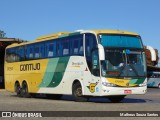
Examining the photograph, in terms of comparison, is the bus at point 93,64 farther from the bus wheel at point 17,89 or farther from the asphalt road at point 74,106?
the bus wheel at point 17,89

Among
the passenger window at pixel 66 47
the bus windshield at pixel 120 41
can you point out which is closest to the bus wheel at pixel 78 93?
the passenger window at pixel 66 47

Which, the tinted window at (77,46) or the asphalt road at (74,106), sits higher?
the tinted window at (77,46)

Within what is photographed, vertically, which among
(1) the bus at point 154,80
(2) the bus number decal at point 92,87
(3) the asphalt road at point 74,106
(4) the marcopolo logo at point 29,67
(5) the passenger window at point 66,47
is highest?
(5) the passenger window at point 66,47

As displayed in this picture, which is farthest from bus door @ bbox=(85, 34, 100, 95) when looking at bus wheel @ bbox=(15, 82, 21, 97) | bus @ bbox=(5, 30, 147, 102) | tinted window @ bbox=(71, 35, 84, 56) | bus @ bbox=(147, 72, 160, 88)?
bus @ bbox=(147, 72, 160, 88)

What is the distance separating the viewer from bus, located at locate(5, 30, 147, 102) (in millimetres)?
19625

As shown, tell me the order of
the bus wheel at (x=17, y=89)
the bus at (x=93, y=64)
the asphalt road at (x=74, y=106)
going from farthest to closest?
the bus wheel at (x=17, y=89), the bus at (x=93, y=64), the asphalt road at (x=74, y=106)

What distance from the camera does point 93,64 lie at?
65.3 feet

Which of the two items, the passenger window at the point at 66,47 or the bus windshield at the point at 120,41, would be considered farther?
the passenger window at the point at 66,47

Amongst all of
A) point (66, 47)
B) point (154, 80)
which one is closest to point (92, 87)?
point (66, 47)

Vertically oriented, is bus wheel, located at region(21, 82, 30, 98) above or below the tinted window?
below

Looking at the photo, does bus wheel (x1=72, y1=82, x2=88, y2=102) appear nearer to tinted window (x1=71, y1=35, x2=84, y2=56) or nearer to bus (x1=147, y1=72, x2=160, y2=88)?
tinted window (x1=71, y1=35, x2=84, y2=56)

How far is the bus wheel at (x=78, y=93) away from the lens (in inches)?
831

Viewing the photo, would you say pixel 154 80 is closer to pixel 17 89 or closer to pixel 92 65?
pixel 17 89

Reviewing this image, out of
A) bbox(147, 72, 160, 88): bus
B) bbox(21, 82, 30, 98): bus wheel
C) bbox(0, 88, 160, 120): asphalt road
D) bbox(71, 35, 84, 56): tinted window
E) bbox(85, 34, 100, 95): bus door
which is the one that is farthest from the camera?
bbox(147, 72, 160, 88): bus
